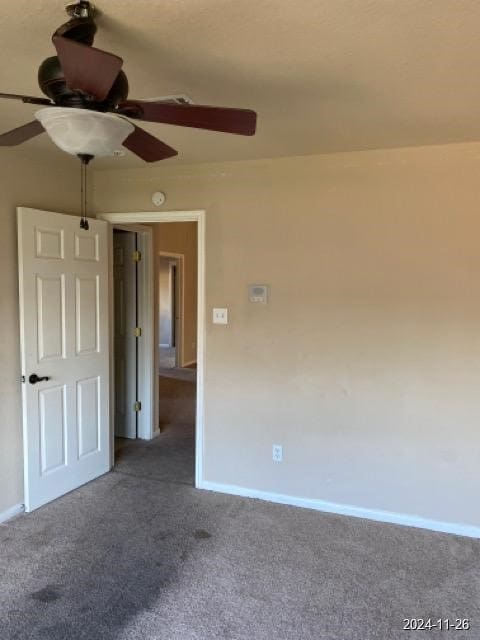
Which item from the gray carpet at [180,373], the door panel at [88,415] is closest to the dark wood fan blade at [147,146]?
the door panel at [88,415]

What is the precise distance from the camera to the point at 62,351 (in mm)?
3158

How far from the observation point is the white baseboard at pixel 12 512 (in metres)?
2.88

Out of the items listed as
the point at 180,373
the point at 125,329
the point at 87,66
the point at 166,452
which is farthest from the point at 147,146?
the point at 180,373

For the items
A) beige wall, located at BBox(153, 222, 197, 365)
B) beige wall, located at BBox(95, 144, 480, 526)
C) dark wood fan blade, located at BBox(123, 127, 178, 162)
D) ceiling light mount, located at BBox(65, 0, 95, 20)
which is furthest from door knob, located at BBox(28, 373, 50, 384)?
beige wall, located at BBox(153, 222, 197, 365)

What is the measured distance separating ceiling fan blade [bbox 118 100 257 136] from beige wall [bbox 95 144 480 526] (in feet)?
5.26

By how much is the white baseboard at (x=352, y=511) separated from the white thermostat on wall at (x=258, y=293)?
4.51ft

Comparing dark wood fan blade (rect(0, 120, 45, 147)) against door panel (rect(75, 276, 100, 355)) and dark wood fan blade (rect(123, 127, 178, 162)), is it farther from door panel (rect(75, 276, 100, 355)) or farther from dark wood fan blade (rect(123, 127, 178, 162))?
door panel (rect(75, 276, 100, 355))

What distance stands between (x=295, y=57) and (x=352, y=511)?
2709 mm

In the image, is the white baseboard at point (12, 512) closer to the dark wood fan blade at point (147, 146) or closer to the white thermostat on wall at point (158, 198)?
the white thermostat on wall at point (158, 198)

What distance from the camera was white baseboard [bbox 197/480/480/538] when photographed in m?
2.85

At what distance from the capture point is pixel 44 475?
3074 millimetres

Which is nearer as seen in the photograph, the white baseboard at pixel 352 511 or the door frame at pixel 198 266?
the white baseboard at pixel 352 511

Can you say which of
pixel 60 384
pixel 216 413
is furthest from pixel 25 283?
pixel 216 413

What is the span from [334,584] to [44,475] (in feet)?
6.52
